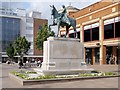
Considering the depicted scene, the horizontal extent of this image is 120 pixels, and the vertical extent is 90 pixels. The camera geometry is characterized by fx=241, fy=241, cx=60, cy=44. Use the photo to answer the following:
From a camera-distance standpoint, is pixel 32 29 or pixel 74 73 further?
pixel 32 29

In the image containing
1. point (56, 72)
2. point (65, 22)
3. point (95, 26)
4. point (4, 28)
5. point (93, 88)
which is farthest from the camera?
point (4, 28)

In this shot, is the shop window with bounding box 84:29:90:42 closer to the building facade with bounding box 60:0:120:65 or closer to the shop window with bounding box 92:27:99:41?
the building facade with bounding box 60:0:120:65

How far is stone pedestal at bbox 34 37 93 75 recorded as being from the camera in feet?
63.6

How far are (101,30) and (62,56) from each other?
27956 mm

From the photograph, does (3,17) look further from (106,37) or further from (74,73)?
(74,73)

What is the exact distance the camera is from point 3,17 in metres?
108

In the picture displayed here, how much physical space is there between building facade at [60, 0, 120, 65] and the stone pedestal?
2299cm

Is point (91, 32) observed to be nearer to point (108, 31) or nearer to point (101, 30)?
point (101, 30)

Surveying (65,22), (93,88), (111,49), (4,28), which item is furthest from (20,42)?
(93,88)

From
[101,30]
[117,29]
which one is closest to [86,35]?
[101,30]

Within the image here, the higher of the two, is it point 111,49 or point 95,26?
point 95,26

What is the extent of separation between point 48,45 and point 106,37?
27911mm

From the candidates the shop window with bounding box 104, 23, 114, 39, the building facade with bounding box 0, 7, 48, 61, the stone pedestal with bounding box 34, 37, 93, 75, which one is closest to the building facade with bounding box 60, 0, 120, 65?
the shop window with bounding box 104, 23, 114, 39

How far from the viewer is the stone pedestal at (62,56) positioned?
1938cm
